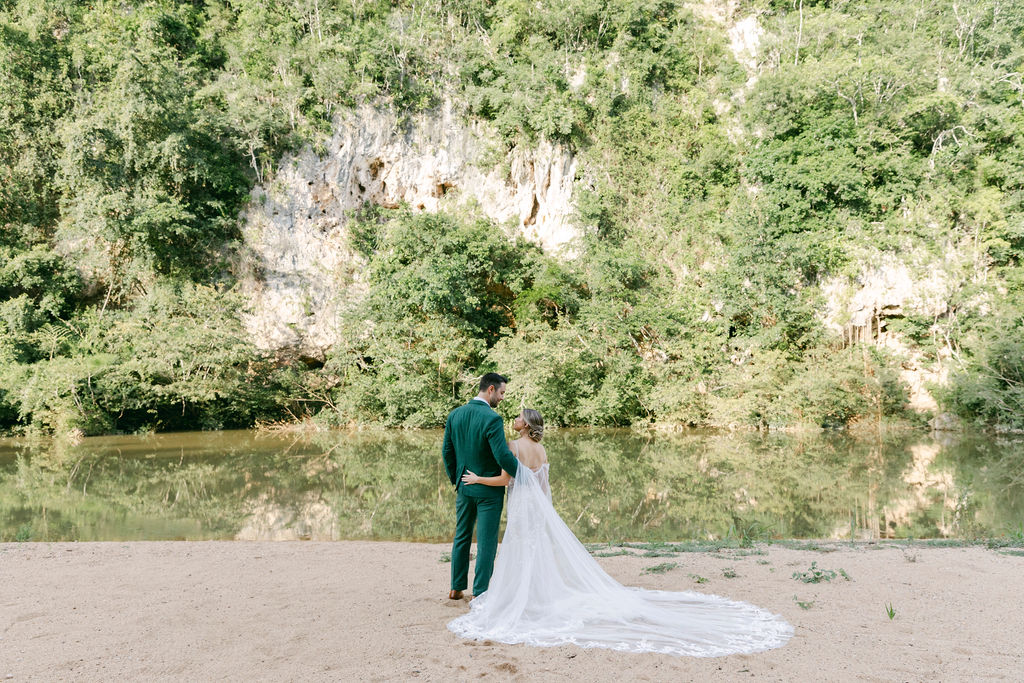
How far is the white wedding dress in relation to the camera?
406 cm

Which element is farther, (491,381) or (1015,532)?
(1015,532)

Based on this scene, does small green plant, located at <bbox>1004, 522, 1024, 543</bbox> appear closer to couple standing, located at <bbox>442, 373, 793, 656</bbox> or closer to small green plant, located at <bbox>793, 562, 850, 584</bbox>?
small green plant, located at <bbox>793, 562, 850, 584</bbox>

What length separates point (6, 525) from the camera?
8.44 metres

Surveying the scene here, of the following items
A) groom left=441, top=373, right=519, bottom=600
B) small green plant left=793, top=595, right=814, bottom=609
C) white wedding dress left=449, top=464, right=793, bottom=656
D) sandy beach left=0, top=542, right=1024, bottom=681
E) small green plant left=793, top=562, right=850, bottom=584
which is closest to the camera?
sandy beach left=0, top=542, right=1024, bottom=681

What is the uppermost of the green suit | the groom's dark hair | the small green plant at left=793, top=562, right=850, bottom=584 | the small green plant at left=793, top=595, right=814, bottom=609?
the groom's dark hair

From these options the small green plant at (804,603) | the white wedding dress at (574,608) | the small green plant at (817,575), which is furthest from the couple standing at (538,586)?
the small green plant at (817,575)

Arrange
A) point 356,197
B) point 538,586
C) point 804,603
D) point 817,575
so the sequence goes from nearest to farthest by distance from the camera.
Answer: point 538,586
point 804,603
point 817,575
point 356,197

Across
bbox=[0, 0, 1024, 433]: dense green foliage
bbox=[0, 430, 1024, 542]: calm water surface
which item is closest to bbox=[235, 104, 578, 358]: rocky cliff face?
bbox=[0, 0, 1024, 433]: dense green foliage

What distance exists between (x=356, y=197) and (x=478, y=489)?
18.3m

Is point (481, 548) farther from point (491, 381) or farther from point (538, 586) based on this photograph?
point (491, 381)

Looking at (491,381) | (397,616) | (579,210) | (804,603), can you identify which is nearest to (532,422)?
(491,381)

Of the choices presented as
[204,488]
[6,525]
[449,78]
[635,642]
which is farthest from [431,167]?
[635,642]

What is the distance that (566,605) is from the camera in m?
4.46

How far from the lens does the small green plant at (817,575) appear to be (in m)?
5.36
